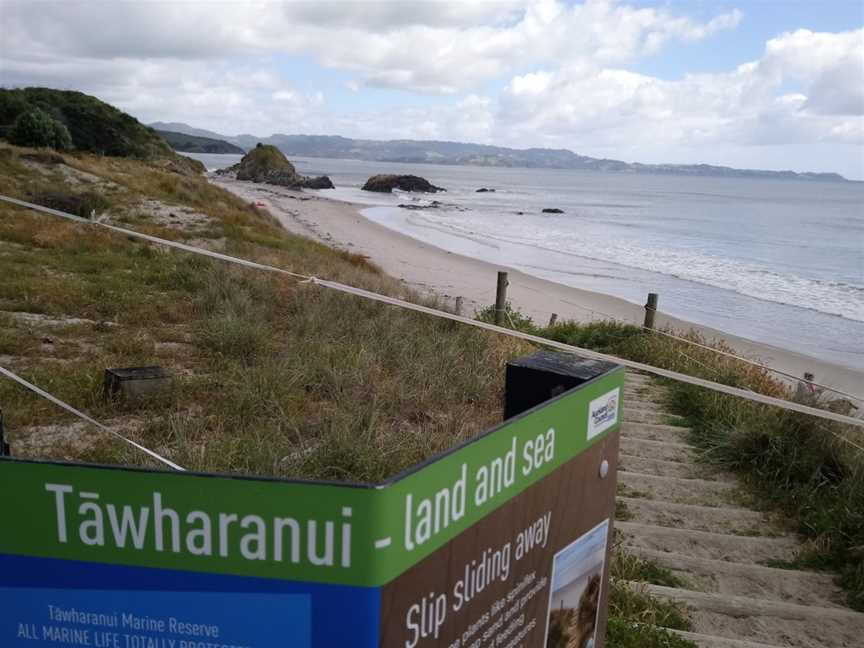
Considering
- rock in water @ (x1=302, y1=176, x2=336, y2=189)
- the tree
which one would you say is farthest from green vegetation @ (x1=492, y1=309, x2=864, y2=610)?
rock in water @ (x1=302, y1=176, x2=336, y2=189)

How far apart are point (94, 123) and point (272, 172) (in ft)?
141

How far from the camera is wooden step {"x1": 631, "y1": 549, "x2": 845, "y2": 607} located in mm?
4949

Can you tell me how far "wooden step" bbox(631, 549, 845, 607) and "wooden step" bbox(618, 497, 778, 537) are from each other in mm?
563

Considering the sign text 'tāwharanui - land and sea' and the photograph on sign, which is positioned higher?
Result: the sign text 'tāwharanui - land and sea'

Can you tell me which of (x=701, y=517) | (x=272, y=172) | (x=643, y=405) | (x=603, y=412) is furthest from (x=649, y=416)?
(x=272, y=172)

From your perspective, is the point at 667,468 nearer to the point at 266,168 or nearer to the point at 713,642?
the point at 713,642

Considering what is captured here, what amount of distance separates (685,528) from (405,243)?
105 feet

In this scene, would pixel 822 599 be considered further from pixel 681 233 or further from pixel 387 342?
pixel 681 233

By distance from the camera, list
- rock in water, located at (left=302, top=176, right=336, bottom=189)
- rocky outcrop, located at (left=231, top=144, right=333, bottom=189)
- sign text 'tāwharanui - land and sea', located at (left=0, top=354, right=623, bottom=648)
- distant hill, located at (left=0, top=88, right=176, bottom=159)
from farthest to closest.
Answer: rocky outcrop, located at (left=231, top=144, right=333, bottom=189) → rock in water, located at (left=302, top=176, right=336, bottom=189) → distant hill, located at (left=0, top=88, right=176, bottom=159) → sign text 'tāwharanui - land and sea', located at (left=0, top=354, right=623, bottom=648)

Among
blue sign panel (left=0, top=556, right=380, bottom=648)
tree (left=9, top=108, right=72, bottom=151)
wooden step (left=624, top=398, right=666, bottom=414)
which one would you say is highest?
tree (left=9, top=108, right=72, bottom=151)

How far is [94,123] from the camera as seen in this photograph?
4906 cm

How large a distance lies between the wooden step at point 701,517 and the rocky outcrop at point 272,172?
274ft

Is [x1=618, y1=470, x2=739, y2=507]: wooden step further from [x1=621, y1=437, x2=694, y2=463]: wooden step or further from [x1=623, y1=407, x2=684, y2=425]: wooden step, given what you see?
[x1=623, y1=407, x2=684, y2=425]: wooden step

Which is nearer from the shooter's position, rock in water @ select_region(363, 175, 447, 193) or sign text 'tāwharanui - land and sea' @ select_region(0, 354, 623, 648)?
sign text 'tāwharanui - land and sea' @ select_region(0, 354, 623, 648)
